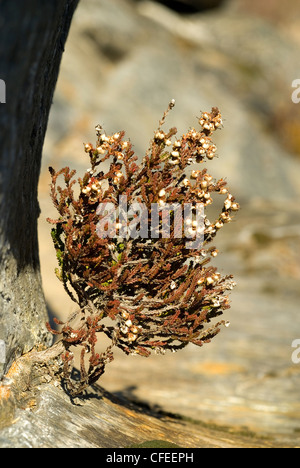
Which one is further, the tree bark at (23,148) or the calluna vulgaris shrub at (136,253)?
the calluna vulgaris shrub at (136,253)

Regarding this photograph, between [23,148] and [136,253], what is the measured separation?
6.18 feet

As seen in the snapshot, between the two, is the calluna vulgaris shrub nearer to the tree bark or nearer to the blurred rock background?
the tree bark

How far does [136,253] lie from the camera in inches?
242

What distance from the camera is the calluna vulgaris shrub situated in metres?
5.83

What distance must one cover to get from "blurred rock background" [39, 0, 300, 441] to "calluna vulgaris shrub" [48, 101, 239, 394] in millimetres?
3995

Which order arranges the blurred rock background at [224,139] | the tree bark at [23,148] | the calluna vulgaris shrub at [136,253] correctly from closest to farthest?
Result: the tree bark at [23,148]
the calluna vulgaris shrub at [136,253]
the blurred rock background at [224,139]

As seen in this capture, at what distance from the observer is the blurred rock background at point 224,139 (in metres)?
11.0

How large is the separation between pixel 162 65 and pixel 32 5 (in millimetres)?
29761

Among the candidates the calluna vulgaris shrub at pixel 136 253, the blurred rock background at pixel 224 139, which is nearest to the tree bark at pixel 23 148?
the calluna vulgaris shrub at pixel 136 253

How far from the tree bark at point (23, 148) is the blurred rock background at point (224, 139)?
439cm

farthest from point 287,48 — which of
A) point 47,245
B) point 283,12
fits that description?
point 47,245

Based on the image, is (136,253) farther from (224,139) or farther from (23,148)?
(224,139)

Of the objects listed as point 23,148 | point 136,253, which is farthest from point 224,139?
point 23,148

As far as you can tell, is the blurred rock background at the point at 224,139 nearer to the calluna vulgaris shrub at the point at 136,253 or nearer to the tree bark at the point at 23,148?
the calluna vulgaris shrub at the point at 136,253
